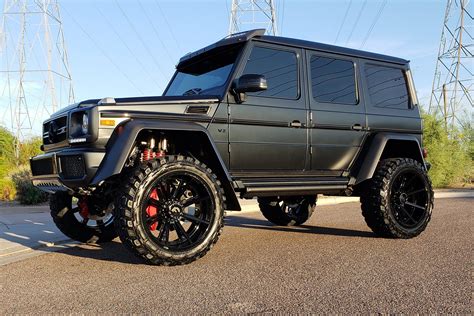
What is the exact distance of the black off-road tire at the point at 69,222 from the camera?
5.26 meters

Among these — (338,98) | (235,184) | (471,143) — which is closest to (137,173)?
(235,184)

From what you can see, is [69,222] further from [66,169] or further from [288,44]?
[288,44]

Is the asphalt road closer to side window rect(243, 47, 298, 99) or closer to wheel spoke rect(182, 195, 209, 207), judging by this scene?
wheel spoke rect(182, 195, 209, 207)

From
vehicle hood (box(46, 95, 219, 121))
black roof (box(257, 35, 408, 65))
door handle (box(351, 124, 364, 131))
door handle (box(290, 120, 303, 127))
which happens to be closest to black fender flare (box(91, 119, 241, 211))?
vehicle hood (box(46, 95, 219, 121))

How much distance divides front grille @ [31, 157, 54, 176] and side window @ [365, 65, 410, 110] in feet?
13.0

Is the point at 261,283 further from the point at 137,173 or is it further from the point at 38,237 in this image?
the point at 38,237

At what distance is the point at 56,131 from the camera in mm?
4582

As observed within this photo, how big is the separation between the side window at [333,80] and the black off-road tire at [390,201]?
0.99 m

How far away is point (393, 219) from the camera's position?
5.38m

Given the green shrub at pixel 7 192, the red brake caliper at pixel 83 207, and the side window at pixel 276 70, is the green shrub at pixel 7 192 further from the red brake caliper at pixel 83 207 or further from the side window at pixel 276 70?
the side window at pixel 276 70

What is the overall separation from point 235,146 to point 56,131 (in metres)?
1.85

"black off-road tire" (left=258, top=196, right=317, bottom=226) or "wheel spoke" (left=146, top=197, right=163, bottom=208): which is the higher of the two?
"wheel spoke" (left=146, top=197, right=163, bottom=208)

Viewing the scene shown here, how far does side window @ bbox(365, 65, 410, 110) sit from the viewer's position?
588 centimetres

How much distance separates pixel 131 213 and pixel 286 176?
1936 mm
